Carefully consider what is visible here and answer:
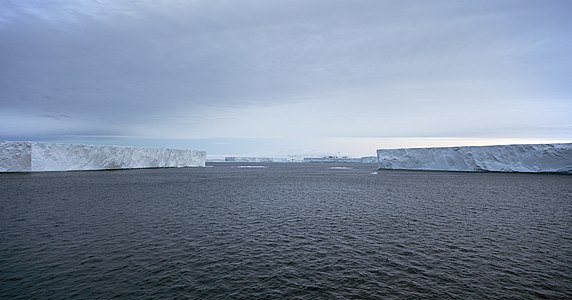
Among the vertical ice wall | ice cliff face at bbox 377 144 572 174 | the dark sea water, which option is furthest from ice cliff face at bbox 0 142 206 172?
ice cliff face at bbox 377 144 572 174

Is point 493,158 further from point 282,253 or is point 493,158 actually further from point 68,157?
point 68,157

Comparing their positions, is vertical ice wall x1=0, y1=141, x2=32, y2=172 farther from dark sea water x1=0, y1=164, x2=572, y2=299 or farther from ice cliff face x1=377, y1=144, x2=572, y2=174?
ice cliff face x1=377, y1=144, x2=572, y2=174

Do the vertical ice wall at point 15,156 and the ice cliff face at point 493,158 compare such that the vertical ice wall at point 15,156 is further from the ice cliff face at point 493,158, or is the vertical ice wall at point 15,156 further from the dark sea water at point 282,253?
the ice cliff face at point 493,158

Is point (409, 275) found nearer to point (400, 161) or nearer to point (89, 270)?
point (89, 270)

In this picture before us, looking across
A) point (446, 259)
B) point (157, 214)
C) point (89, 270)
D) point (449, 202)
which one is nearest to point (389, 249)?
point (446, 259)

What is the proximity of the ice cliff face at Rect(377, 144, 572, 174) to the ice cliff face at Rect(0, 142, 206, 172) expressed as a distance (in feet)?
155

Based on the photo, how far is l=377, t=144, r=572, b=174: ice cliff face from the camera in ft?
119

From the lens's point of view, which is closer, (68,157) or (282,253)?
(282,253)

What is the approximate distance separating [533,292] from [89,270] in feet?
31.0

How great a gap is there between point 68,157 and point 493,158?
197ft

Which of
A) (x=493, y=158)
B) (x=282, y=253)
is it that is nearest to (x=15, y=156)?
(x=282, y=253)

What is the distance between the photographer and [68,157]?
1666 inches

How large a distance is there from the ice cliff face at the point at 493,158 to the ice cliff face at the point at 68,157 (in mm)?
47297

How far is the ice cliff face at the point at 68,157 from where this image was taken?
3731 cm
